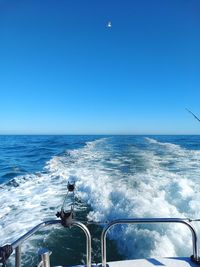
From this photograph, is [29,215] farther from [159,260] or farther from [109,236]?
[159,260]

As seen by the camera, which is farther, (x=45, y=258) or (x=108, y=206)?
(x=108, y=206)

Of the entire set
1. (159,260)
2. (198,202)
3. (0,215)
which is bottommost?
(0,215)

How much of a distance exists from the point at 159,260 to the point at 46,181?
23.4 feet

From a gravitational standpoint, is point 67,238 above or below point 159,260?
below

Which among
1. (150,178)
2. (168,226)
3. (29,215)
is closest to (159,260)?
Answer: (168,226)

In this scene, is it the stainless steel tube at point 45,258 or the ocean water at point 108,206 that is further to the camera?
the ocean water at point 108,206

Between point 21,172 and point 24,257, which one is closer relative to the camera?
point 24,257

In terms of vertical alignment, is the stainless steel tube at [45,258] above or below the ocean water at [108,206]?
above

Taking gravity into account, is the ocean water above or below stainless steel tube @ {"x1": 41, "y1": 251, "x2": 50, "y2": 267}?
below

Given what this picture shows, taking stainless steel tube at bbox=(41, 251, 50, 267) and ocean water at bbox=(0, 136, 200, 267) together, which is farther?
ocean water at bbox=(0, 136, 200, 267)

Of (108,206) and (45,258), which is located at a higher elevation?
(45,258)

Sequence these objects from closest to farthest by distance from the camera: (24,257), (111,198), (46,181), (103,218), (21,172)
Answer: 1. (24,257)
2. (103,218)
3. (111,198)
4. (46,181)
5. (21,172)

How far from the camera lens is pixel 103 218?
548cm

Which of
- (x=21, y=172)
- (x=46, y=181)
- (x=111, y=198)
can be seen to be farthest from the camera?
(x=21, y=172)
